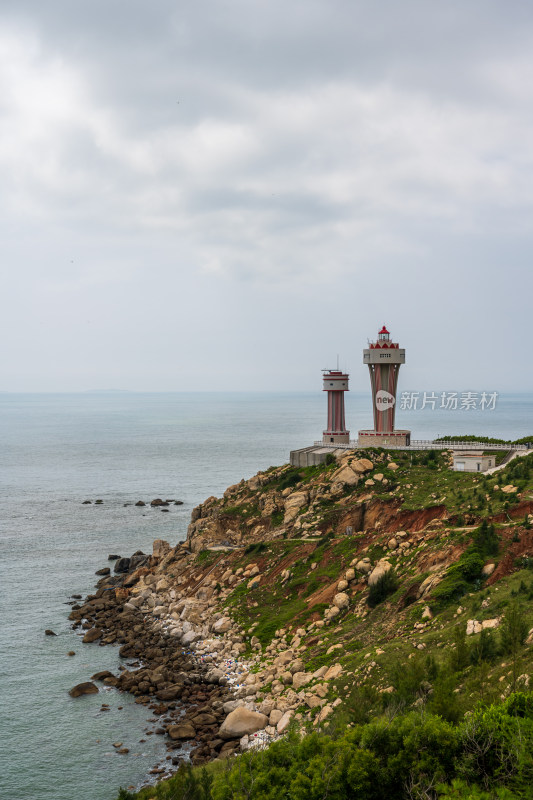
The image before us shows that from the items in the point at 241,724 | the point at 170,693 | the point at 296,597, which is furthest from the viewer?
the point at 296,597

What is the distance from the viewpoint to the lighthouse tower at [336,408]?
68.1m

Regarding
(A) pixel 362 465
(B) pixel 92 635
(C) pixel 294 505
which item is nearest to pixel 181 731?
(B) pixel 92 635

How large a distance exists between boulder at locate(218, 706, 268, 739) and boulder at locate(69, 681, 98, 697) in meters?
10.2

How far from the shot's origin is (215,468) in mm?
130625

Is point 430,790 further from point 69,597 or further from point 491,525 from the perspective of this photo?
point 69,597

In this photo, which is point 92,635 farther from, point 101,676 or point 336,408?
point 336,408

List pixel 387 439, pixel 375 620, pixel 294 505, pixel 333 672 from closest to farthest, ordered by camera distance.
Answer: pixel 333 672 → pixel 375 620 → pixel 294 505 → pixel 387 439

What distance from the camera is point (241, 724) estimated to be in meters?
30.5

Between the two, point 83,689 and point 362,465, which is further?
point 362,465

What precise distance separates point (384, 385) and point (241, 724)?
38575mm

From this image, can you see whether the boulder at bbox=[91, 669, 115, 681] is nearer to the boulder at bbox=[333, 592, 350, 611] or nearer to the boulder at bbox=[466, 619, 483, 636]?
the boulder at bbox=[333, 592, 350, 611]

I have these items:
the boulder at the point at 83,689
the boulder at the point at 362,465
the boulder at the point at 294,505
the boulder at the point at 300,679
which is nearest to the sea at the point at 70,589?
the boulder at the point at 83,689

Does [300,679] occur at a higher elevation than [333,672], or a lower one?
Answer: lower

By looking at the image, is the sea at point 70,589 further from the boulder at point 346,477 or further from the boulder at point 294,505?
the boulder at point 346,477
